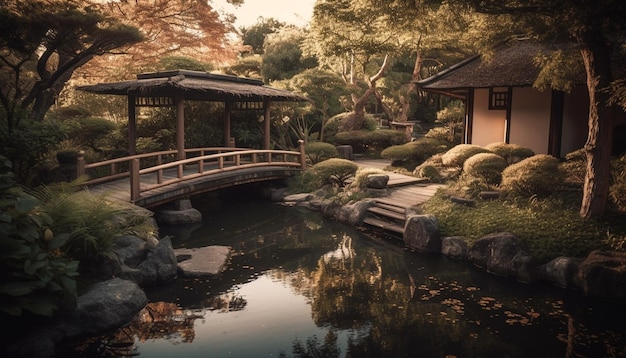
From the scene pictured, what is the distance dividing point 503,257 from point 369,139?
1462cm

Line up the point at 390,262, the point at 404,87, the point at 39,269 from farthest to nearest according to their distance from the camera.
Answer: the point at 404,87 < the point at 390,262 < the point at 39,269

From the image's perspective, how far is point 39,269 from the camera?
6.66 meters

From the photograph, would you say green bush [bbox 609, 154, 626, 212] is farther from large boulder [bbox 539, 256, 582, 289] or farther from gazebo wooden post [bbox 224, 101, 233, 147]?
gazebo wooden post [bbox 224, 101, 233, 147]

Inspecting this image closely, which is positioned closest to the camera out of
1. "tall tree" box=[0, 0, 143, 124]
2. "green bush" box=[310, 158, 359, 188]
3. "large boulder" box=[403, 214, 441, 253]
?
"tall tree" box=[0, 0, 143, 124]

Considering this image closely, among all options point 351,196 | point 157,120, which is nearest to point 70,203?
point 351,196

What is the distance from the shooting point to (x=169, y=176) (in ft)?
51.9

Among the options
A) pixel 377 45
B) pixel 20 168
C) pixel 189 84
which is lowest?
pixel 20 168

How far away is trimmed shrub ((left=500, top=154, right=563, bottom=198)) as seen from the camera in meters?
12.0

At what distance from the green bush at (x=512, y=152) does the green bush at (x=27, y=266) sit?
1262 centimetres

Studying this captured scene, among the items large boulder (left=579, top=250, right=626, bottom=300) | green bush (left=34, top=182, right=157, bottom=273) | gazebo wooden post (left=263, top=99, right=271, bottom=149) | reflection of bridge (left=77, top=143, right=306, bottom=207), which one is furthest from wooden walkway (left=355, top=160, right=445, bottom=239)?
green bush (left=34, top=182, right=157, bottom=273)

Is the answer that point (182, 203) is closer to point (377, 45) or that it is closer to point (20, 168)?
point (20, 168)

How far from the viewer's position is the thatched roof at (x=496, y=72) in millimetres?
15812

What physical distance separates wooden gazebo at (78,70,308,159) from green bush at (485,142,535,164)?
7354 mm

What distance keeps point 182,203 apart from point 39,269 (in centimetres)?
784
